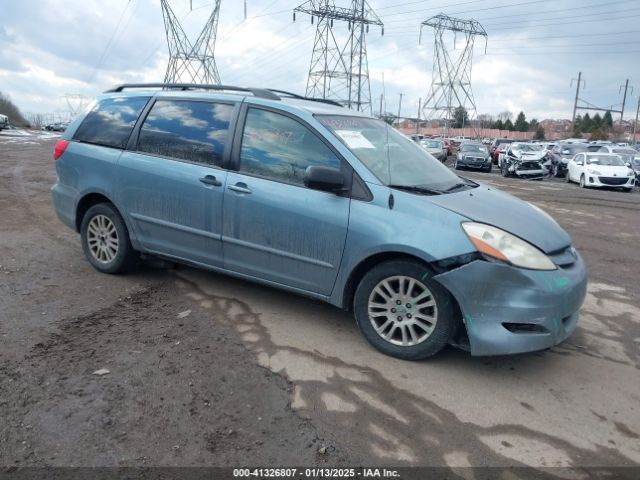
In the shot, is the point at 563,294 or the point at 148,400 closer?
the point at 148,400

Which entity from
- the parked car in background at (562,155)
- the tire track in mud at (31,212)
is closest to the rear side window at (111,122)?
the tire track in mud at (31,212)

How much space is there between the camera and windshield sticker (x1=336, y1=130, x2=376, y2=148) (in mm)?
4168

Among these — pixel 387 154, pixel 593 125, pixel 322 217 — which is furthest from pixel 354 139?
pixel 593 125

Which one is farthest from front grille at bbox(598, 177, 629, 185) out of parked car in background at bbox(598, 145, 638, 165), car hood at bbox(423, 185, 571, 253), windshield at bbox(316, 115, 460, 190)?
car hood at bbox(423, 185, 571, 253)

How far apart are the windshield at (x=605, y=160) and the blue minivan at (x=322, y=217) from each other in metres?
17.9

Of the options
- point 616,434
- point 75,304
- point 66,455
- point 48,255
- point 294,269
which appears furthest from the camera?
point 48,255

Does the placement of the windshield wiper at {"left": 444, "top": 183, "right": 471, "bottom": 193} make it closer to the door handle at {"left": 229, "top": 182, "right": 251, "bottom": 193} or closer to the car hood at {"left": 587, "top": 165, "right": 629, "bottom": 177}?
the door handle at {"left": 229, "top": 182, "right": 251, "bottom": 193}

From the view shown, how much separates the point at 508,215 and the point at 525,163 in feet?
70.0

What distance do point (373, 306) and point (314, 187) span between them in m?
0.95

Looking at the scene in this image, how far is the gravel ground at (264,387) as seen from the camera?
9.20ft

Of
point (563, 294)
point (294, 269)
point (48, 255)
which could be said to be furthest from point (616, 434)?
point (48, 255)

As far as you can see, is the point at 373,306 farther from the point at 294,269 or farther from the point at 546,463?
the point at 546,463

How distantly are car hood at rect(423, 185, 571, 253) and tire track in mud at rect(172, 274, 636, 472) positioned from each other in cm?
124

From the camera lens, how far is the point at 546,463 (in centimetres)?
279
